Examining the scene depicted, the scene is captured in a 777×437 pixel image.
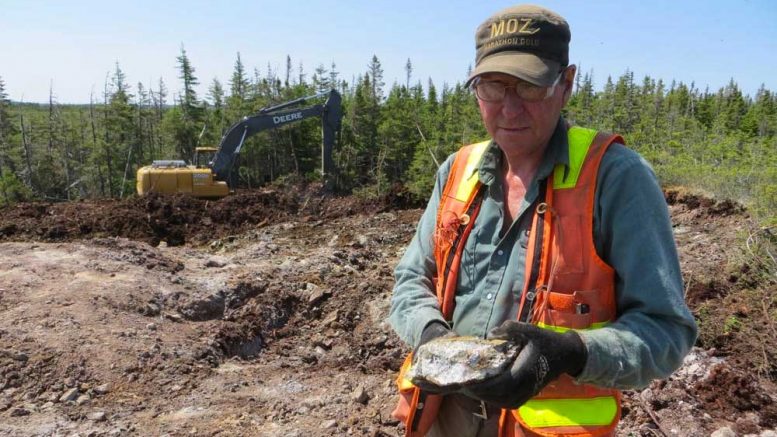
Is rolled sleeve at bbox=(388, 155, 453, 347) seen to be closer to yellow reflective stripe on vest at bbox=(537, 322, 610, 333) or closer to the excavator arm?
yellow reflective stripe on vest at bbox=(537, 322, 610, 333)

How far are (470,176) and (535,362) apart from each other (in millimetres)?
783

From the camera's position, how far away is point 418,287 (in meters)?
2.01

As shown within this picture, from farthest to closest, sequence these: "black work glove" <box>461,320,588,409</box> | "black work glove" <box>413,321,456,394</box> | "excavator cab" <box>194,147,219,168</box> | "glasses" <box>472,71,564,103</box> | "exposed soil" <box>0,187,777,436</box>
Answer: "excavator cab" <box>194,147,219,168</box>
"exposed soil" <box>0,187,777,436</box>
"black work glove" <box>413,321,456,394</box>
"glasses" <box>472,71,564,103</box>
"black work glove" <box>461,320,588,409</box>

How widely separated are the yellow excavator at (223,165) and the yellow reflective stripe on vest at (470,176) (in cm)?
1350

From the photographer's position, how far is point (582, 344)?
4.62 feet

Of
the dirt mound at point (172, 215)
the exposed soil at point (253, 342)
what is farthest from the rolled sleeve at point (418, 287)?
the dirt mound at point (172, 215)

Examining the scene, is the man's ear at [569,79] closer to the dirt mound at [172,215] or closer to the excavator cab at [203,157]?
the dirt mound at [172,215]

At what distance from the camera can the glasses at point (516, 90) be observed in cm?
164

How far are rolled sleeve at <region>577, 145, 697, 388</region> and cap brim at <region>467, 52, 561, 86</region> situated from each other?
34 cm

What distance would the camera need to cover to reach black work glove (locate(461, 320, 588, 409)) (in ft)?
4.54

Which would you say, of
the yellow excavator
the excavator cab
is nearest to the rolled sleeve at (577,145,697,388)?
the yellow excavator

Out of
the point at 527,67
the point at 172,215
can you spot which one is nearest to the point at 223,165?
the point at 172,215

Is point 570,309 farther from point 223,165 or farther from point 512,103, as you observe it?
point 223,165

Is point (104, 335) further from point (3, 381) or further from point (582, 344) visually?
point (582, 344)
